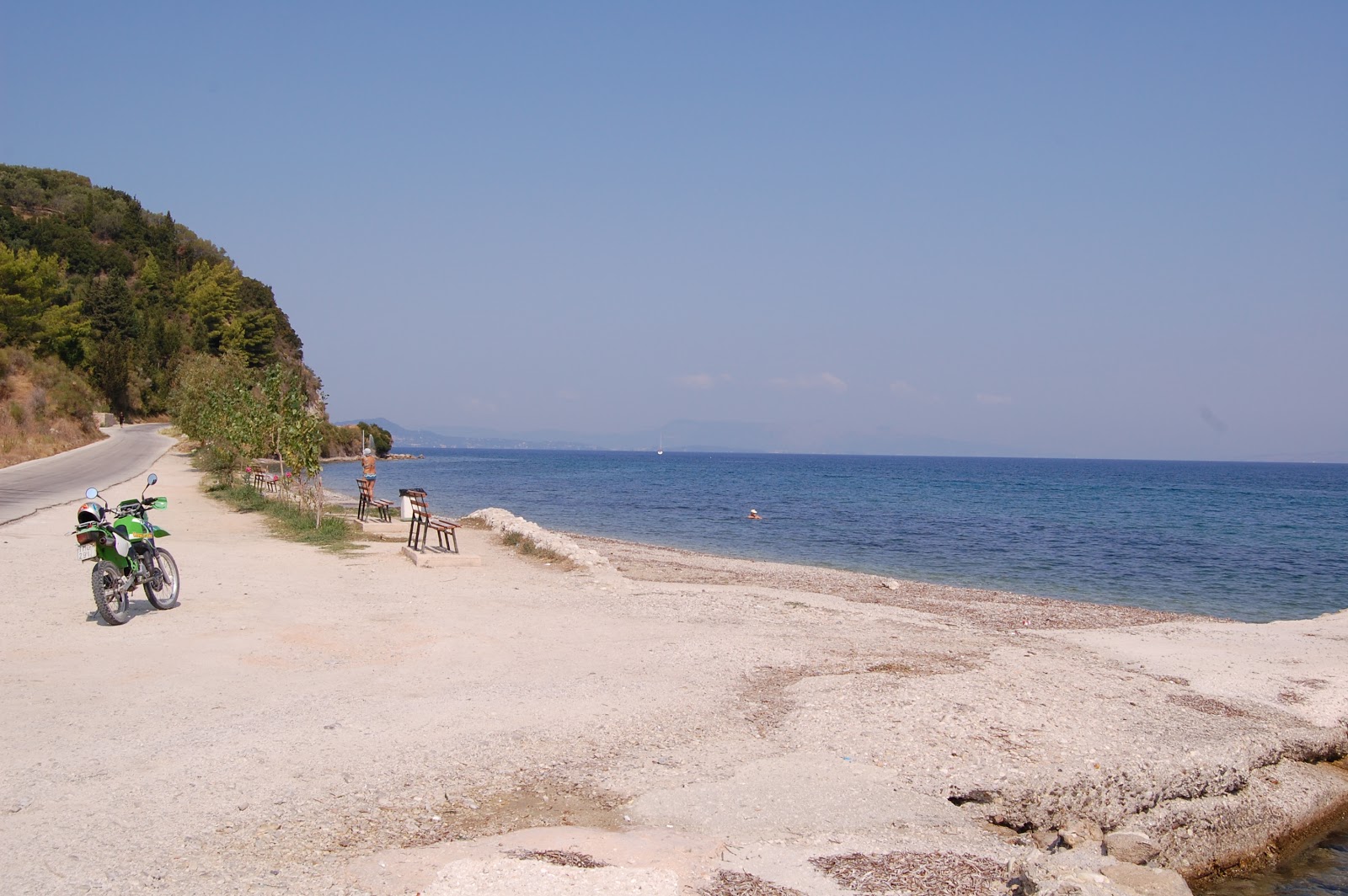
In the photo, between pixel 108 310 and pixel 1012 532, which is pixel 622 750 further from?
pixel 108 310

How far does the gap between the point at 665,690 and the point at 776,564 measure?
1503 centimetres

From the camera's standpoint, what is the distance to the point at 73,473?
31.5 metres

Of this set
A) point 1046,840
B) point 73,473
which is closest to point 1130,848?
point 1046,840

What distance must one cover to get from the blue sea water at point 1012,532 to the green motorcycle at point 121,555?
16.4 m

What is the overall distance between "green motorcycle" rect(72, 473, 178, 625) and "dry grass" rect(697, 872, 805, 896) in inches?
328

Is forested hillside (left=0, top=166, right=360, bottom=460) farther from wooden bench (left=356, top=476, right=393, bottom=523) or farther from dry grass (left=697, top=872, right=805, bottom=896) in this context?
dry grass (left=697, top=872, right=805, bottom=896)

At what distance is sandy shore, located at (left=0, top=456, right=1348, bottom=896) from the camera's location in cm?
493

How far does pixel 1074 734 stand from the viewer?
24.4ft

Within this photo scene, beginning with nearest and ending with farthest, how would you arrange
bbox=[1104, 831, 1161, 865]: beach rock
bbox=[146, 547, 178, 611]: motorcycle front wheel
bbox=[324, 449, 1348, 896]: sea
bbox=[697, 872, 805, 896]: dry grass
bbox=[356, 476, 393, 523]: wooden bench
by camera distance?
bbox=[697, 872, 805, 896]: dry grass → bbox=[1104, 831, 1161, 865]: beach rock → bbox=[146, 547, 178, 611]: motorcycle front wheel → bbox=[324, 449, 1348, 896]: sea → bbox=[356, 476, 393, 523]: wooden bench

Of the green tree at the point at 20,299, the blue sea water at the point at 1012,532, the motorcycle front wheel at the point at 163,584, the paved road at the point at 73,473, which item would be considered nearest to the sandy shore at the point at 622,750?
the motorcycle front wheel at the point at 163,584

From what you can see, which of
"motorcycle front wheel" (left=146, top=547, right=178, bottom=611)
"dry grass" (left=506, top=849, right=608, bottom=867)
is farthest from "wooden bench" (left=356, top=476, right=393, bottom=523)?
"dry grass" (left=506, top=849, right=608, bottom=867)

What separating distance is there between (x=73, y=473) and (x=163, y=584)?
24968 millimetres

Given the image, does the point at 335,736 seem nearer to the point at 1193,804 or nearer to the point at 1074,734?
the point at 1074,734

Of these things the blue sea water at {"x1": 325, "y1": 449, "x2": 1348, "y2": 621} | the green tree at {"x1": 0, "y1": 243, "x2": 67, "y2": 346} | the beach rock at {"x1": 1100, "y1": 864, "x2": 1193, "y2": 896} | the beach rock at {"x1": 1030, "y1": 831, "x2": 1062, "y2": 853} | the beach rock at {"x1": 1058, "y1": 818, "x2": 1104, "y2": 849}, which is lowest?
the blue sea water at {"x1": 325, "y1": 449, "x2": 1348, "y2": 621}
